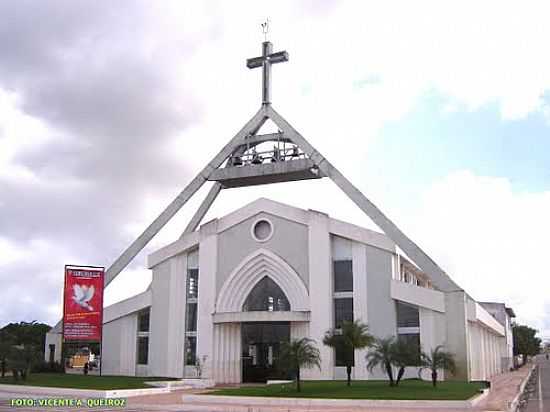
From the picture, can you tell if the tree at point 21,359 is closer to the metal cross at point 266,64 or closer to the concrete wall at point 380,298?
the concrete wall at point 380,298

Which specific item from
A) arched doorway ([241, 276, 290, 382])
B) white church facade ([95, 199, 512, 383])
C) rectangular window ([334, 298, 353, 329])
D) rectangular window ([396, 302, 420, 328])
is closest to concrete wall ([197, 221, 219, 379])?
white church facade ([95, 199, 512, 383])

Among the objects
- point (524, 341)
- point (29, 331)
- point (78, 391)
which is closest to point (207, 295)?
point (78, 391)

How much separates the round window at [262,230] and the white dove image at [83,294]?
10213mm

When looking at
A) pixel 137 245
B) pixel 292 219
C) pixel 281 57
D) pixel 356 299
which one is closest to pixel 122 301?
pixel 137 245

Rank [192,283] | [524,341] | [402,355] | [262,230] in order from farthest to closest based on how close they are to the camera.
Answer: [524,341], [192,283], [262,230], [402,355]

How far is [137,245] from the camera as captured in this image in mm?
44312

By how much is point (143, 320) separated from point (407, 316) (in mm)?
17652

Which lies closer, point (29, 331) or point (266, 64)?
point (266, 64)

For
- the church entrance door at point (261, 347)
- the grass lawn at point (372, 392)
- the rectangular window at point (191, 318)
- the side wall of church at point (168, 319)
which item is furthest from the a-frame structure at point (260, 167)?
the grass lawn at point (372, 392)

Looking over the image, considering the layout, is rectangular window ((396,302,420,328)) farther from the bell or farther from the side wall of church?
the side wall of church

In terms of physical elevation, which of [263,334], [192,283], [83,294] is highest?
[192,283]

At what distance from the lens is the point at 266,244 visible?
40219 millimetres

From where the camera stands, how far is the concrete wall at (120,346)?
43344 millimetres

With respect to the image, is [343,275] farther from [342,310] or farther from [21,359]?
[21,359]
